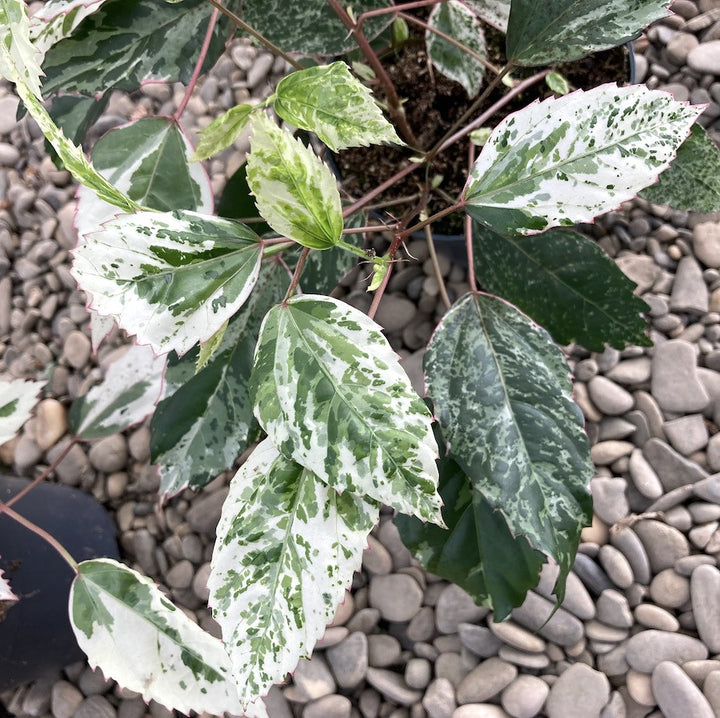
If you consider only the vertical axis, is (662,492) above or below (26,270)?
below

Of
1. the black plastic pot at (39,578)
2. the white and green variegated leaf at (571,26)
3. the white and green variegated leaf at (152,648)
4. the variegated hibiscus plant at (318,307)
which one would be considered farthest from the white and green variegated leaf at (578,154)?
the black plastic pot at (39,578)

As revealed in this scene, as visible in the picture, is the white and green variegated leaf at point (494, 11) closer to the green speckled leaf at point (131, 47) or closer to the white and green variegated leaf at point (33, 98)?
the green speckled leaf at point (131, 47)

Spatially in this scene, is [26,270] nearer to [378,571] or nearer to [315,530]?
[378,571]

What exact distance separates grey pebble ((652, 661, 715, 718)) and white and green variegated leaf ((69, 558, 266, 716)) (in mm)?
494

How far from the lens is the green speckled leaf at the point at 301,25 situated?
0.73 metres

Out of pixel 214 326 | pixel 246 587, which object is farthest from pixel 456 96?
pixel 246 587

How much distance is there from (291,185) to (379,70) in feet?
1.04

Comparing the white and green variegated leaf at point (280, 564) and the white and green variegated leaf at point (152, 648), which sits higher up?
the white and green variegated leaf at point (280, 564)

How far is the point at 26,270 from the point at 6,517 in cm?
45

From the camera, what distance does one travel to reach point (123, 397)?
94cm

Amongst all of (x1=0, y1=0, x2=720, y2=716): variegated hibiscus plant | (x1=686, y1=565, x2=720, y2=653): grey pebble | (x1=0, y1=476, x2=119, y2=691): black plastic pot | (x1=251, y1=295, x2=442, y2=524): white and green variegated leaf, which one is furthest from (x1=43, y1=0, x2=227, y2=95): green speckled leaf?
(x1=686, y1=565, x2=720, y2=653): grey pebble

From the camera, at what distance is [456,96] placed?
3.01 ft

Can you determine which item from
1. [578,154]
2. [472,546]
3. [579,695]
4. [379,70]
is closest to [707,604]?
[579,695]

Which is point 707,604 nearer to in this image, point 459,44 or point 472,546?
point 472,546
